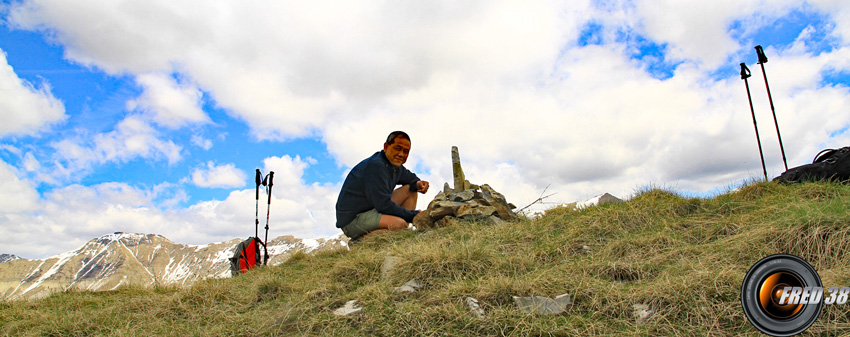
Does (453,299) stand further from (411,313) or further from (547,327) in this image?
(547,327)

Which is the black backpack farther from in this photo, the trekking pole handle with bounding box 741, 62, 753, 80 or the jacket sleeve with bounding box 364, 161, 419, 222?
the jacket sleeve with bounding box 364, 161, 419, 222

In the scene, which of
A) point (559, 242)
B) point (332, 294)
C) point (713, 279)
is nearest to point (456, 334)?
point (332, 294)

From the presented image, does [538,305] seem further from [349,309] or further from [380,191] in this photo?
[380,191]

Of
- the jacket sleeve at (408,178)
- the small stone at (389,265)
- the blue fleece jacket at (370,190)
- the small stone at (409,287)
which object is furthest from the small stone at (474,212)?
the small stone at (409,287)

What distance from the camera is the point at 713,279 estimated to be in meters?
3.74

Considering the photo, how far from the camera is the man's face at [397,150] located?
8.23 meters

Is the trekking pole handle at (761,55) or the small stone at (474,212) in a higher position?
the trekking pole handle at (761,55)

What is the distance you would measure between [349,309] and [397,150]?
14.8ft

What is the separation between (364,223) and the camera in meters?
8.23

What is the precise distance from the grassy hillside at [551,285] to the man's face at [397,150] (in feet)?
6.90

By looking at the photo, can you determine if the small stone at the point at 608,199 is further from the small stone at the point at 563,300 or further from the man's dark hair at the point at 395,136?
the small stone at the point at 563,300

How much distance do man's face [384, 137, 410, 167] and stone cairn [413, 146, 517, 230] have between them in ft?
3.37

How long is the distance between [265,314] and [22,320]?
10.2 ft

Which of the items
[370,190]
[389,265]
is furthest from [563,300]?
[370,190]
